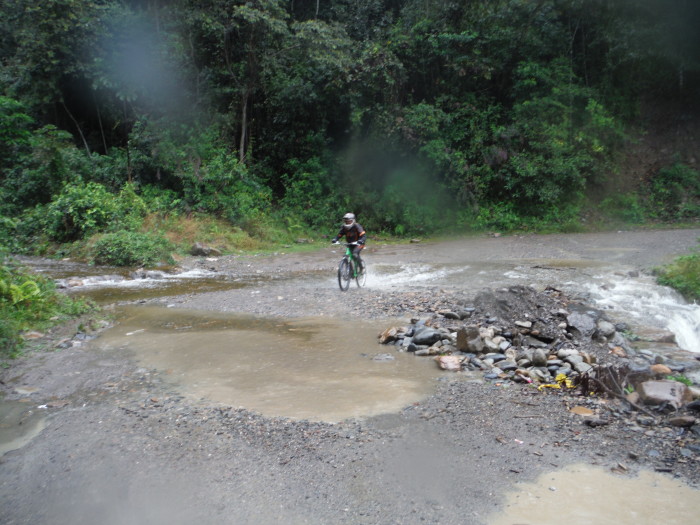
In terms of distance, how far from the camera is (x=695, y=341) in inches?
351

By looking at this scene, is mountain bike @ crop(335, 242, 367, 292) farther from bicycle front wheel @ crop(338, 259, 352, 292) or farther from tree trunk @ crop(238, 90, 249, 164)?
tree trunk @ crop(238, 90, 249, 164)

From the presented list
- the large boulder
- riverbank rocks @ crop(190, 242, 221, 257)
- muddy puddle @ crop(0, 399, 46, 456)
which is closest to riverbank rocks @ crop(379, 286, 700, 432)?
the large boulder

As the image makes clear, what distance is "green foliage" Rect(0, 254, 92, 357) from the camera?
7.87m

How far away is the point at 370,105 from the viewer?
23109 mm

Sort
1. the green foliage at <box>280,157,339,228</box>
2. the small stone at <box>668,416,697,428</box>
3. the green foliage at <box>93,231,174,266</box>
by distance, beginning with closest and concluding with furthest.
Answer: the small stone at <box>668,416,697,428</box>, the green foliage at <box>93,231,174,266</box>, the green foliage at <box>280,157,339,228</box>

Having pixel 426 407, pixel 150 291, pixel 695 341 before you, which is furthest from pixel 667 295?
pixel 150 291

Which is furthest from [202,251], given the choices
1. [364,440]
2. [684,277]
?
[364,440]

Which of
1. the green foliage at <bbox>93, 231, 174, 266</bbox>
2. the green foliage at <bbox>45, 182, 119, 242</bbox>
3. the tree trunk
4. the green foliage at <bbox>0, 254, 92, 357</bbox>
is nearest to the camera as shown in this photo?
the green foliage at <bbox>0, 254, 92, 357</bbox>

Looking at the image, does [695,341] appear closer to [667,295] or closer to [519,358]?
[667,295]

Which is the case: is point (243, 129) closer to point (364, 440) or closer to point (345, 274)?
point (345, 274)

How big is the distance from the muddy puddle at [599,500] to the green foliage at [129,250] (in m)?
13.7

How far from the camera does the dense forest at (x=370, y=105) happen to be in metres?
21.8

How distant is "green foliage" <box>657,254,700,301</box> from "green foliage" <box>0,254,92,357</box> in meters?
11.8

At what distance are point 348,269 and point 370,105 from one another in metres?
13.4
